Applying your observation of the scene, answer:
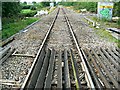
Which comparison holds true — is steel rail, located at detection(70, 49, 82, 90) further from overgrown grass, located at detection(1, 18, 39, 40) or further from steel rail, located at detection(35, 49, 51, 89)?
overgrown grass, located at detection(1, 18, 39, 40)

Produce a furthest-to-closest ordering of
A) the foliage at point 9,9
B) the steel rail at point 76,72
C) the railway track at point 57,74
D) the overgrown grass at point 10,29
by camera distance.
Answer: the foliage at point 9,9 → the overgrown grass at point 10,29 → the railway track at point 57,74 → the steel rail at point 76,72

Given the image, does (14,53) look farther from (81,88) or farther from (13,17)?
(13,17)

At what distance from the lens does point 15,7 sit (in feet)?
58.1

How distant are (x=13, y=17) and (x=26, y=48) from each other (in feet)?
33.5

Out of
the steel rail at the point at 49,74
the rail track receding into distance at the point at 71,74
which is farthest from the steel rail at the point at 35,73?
the steel rail at the point at 49,74

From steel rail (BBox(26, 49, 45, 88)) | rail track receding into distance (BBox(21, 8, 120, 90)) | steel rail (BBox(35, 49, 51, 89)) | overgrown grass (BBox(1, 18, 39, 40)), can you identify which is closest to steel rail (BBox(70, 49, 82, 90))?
rail track receding into distance (BBox(21, 8, 120, 90))

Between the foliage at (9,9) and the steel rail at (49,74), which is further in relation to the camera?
the foliage at (9,9)

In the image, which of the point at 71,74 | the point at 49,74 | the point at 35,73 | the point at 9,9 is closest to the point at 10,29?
the point at 9,9

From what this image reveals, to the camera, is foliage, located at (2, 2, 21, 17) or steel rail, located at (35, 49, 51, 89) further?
foliage, located at (2, 2, 21, 17)

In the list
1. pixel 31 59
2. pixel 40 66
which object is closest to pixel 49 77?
pixel 40 66

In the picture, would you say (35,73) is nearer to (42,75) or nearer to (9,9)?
(42,75)

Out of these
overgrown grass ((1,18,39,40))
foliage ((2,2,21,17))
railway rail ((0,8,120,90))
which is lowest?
railway rail ((0,8,120,90))

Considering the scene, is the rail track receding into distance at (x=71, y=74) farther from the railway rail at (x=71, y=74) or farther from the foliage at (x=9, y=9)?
the foliage at (x=9, y=9)

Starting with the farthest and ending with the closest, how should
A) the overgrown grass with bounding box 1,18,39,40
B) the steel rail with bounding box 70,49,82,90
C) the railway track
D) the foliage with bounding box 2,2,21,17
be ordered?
the foliage with bounding box 2,2,21,17
the overgrown grass with bounding box 1,18,39,40
the railway track
the steel rail with bounding box 70,49,82,90
